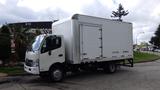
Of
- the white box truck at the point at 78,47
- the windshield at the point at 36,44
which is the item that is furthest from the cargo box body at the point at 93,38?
the windshield at the point at 36,44

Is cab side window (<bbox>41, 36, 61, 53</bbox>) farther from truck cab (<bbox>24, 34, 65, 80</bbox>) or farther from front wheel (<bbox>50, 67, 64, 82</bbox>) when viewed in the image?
front wheel (<bbox>50, 67, 64, 82</bbox>)

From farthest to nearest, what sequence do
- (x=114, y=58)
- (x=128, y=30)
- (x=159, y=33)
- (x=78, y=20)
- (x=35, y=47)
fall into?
(x=159, y=33), (x=128, y=30), (x=114, y=58), (x=78, y=20), (x=35, y=47)

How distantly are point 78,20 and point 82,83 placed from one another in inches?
141

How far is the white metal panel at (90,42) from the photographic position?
16266 mm

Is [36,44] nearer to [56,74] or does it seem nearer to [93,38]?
[56,74]

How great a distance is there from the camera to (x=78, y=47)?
16000 mm

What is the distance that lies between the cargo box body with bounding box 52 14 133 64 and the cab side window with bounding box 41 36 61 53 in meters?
0.80

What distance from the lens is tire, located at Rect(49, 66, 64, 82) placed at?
49.5ft

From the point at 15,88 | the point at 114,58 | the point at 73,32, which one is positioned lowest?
the point at 15,88

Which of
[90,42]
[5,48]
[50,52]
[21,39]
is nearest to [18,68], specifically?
[5,48]

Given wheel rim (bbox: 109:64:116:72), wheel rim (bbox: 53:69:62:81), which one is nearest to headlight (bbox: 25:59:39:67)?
wheel rim (bbox: 53:69:62:81)

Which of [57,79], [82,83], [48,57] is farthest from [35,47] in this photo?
[82,83]

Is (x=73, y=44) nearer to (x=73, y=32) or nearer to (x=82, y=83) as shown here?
(x=73, y=32)

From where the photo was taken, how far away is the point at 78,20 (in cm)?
1596
